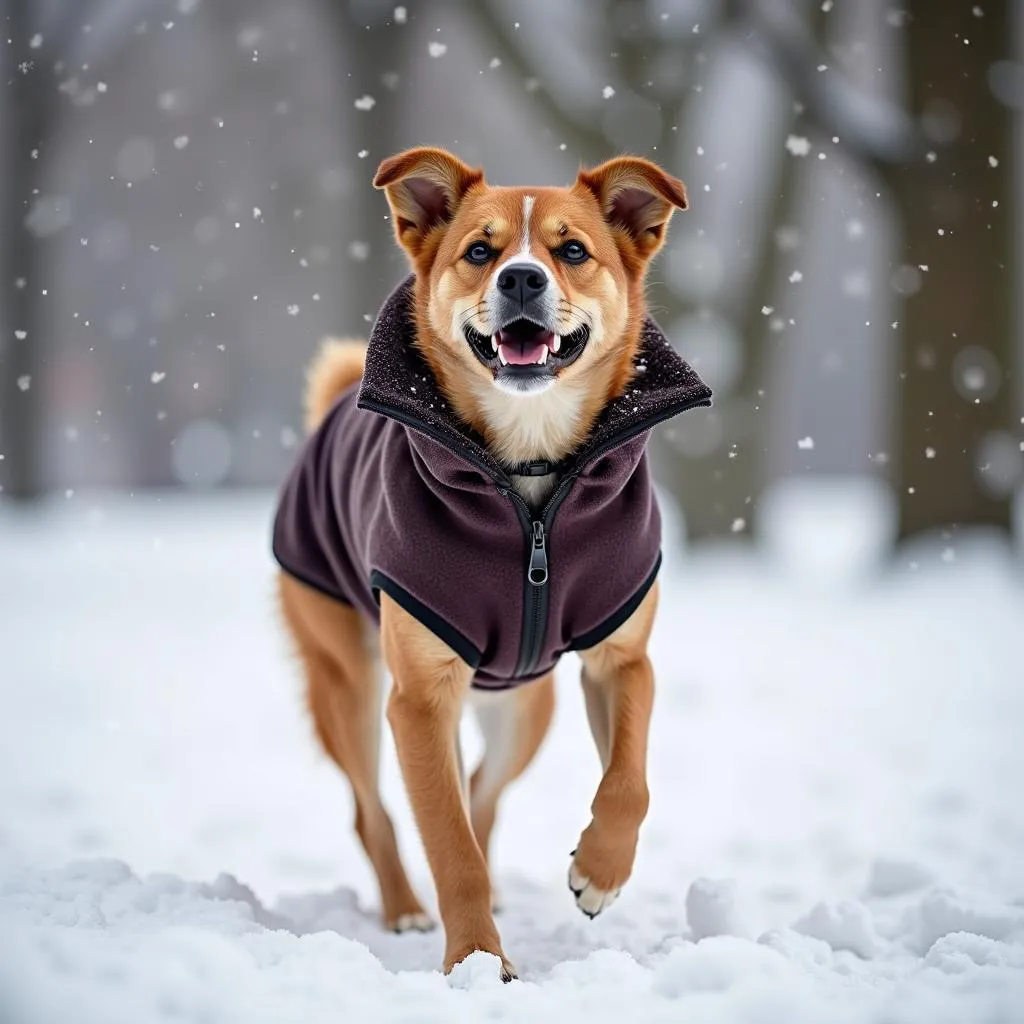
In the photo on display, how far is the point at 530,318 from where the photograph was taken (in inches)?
124

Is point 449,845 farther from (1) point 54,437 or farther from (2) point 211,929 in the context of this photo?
(1) point 54,437

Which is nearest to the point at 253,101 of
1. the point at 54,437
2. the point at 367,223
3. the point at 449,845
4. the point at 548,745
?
the point at 367,223

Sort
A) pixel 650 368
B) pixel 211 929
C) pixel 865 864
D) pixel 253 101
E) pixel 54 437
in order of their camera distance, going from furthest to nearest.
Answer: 1. pixel 54 437
2. pixel 253 101
3. pixel 865 864
4. pixel 650 368
5. pixel 211 929

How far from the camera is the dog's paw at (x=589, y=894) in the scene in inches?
119

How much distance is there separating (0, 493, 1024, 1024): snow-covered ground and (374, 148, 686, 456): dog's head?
1.47m

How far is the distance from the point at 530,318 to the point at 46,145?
40.2 feet

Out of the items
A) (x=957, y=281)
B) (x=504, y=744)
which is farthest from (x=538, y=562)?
(x=957, y=281)

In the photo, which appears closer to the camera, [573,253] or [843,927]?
[843,927]

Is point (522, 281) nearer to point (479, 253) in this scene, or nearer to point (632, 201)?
point (479, 253)

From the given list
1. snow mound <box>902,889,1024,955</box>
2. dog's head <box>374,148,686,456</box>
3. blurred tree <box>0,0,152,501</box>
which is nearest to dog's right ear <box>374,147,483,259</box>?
dog's head <box>374,148,686,456</box>

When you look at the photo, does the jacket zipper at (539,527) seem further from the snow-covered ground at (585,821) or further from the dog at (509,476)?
the snow-covered ground at (585,821)

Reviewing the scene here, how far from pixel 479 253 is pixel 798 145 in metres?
8.28

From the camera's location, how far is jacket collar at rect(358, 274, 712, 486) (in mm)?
3027

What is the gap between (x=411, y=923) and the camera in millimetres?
3717
